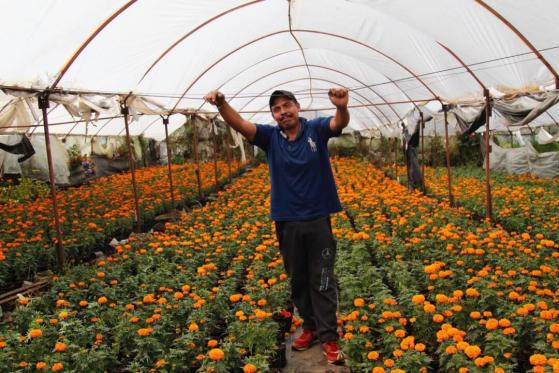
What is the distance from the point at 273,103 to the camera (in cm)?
354

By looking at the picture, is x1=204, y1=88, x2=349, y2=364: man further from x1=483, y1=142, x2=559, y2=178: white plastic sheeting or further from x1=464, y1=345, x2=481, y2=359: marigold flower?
x1=483, y1=142, x2=559, y2=178: white plastic sheeting

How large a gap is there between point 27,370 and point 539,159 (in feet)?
50.6

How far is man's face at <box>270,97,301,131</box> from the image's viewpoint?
11.4ft

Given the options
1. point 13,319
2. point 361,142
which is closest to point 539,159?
point 361,142

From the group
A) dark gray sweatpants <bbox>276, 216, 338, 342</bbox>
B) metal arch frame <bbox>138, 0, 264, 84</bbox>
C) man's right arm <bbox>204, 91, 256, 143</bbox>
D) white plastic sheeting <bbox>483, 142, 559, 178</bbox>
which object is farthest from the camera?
white plastic sheeting <bbox>483, 142, 559, 178</bbox>

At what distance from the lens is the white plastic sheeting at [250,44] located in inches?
226

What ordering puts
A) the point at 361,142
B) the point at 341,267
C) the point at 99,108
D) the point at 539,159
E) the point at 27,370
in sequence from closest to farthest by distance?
1. the point at 27,370
2. the point at 341,267
3. the point at 99,108
4. the point at 539,159
5. the point at 361,142

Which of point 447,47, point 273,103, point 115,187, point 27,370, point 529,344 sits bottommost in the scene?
point 529,344

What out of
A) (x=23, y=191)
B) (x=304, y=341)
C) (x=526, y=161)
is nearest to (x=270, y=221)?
(x=304, y=341)

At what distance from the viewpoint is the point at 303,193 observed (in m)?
3.46

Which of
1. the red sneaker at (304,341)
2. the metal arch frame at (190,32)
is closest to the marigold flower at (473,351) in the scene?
the red sneaker at (304,341)

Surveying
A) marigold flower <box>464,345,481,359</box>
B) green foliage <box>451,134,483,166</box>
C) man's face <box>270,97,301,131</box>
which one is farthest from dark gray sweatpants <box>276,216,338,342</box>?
green foliage <box>451,134,483,166</box>

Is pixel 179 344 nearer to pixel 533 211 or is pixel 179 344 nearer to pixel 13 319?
pixel 13 319

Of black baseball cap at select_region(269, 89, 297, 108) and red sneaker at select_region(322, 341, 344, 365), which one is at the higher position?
black baseball cap at select_region(269, 89, 297, 108)
